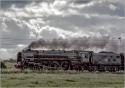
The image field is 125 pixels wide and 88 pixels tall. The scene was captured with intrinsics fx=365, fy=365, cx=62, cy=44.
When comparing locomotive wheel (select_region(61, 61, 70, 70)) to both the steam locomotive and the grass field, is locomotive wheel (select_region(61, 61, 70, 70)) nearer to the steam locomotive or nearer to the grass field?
the steam locomotive

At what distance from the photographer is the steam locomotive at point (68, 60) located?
6384 cm

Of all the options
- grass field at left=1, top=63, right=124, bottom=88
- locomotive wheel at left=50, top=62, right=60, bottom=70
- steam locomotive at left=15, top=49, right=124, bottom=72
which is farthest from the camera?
steam locomotive at left=15, top=49, right=124, bottom=72

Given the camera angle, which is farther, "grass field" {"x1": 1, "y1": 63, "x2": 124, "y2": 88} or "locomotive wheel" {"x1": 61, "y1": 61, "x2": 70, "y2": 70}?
"locomotive wheel" {"x1": 61, "y1": 61, "x2": 70, "y2": 70}

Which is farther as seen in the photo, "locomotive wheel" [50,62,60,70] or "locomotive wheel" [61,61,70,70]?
"locomotive wheel" [61,61,70,70]

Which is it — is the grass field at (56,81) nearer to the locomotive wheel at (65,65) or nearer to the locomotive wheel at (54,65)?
the locomotive wheel at (54,65)

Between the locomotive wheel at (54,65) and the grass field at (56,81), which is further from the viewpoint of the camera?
the locomotive wheel at (54,65)

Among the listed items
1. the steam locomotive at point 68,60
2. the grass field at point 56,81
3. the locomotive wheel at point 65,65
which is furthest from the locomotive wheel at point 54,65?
the grass field at point 56,81

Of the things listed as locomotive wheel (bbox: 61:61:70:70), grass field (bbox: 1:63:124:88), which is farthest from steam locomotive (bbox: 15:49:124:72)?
grass field (bbox: 1:63:124:88)

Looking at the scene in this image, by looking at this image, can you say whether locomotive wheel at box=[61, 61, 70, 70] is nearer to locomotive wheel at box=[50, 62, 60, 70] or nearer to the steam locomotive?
the steam locomotive

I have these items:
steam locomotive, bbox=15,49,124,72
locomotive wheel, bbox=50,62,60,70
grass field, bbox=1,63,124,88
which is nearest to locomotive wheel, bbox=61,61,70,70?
steam locomotive, bbox=15,49,124,72

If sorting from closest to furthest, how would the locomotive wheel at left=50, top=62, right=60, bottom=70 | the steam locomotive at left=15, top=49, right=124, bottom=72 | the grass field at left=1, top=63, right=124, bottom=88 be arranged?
the grass field at left=1, top=63, right=124, bottom=88
the locomotive wheel at left=50, top=62, right=60, bottom=70
the steam locomotive at left=15, top=49, right=124, bottom=72

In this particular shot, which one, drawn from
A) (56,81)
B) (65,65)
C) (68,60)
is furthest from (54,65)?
(56,81)

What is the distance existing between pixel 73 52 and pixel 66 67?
3.67 meters

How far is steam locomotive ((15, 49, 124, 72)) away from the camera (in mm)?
63844
